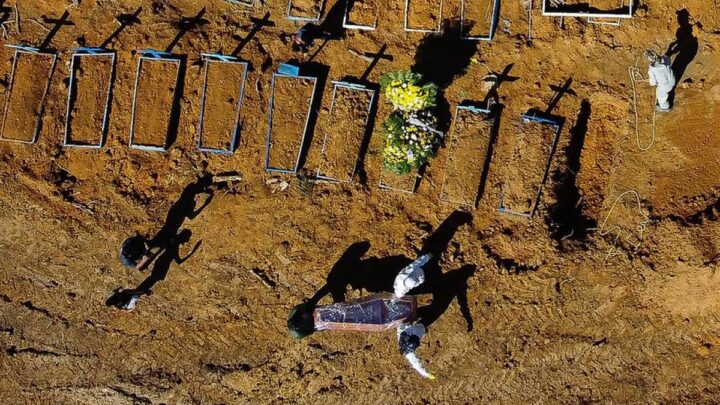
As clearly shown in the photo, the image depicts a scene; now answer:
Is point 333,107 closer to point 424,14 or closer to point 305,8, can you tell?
point 305,8

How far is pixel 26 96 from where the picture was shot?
542 inches

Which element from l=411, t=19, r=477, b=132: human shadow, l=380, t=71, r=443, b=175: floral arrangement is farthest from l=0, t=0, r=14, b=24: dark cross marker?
l=411, t=19, r=477, b=132: human shadow

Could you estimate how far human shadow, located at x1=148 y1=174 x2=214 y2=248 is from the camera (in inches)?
533

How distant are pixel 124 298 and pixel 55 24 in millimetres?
6367

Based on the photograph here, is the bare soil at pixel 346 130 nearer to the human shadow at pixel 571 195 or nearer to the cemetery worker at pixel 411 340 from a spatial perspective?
the cemetery worker at pixel 411 340

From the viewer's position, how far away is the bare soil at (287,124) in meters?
13.3

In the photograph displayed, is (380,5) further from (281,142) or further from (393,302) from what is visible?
(393,302)

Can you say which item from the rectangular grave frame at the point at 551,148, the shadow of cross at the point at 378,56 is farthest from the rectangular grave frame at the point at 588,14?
the shadow of cross at the point at 378,56

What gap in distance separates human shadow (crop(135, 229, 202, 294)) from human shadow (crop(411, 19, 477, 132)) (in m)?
6.17

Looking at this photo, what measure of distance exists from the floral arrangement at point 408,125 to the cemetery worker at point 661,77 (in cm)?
429

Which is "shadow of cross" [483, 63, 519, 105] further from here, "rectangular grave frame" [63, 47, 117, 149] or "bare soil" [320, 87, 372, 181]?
"rectangular grave frame" [63, 47, 117, 149]

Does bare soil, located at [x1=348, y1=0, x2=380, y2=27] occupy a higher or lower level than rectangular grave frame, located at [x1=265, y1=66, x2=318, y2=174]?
higher

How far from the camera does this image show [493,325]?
43.4ft

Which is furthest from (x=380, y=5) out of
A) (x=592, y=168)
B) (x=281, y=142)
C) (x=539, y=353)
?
(x=539, y=353)
